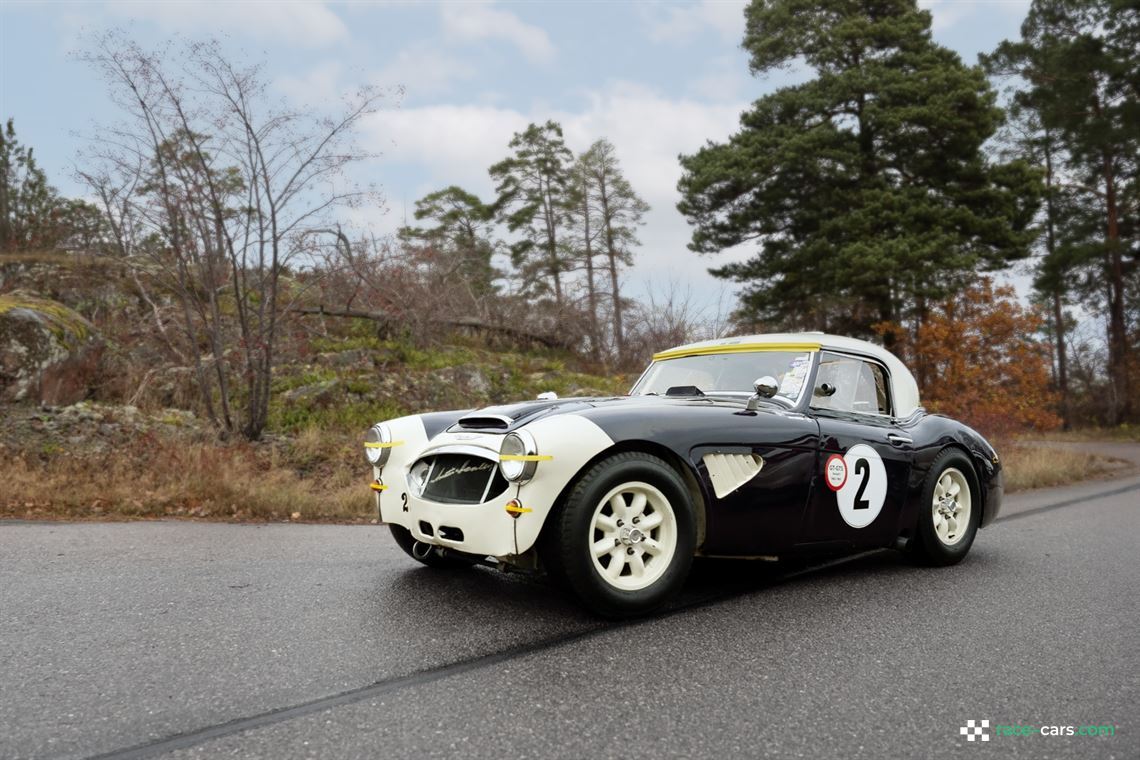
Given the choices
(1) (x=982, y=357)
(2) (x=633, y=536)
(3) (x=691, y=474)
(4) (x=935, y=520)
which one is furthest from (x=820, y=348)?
(1) (x=982, y=357)

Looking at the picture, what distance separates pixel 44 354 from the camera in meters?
11.1

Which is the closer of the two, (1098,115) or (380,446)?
(380,446)

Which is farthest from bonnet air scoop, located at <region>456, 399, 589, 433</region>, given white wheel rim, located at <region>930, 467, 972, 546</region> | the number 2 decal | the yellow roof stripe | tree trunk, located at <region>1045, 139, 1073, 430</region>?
tree trunk, located at <region>1045, 139, 1073, 430</region>

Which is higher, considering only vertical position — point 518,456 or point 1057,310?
point 1057,310

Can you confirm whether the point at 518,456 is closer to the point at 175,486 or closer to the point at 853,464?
the point at 853,464

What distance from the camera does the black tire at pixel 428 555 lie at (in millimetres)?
4379

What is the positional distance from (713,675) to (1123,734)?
1280 mm

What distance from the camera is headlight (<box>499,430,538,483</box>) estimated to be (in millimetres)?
3410

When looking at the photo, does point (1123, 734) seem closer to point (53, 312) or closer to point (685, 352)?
point (685, 352)

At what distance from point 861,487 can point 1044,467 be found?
9.85 meters

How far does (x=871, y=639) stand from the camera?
3.42 meters

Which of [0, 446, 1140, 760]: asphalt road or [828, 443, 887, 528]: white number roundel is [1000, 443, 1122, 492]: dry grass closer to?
[0, 446, 1140, 760]: asphalt road

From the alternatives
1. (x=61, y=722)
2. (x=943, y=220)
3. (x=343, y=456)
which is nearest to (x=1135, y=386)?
(x=943, y=220)

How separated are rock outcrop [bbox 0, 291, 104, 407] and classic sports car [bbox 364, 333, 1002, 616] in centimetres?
888
